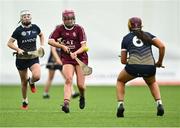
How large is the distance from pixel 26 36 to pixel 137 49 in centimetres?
372

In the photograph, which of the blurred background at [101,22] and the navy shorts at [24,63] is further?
the blurred background at [101,22]

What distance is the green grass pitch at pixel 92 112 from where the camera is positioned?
50.7 ft

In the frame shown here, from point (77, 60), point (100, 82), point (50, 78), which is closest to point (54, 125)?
point (77, 60)

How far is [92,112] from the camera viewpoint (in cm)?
1825

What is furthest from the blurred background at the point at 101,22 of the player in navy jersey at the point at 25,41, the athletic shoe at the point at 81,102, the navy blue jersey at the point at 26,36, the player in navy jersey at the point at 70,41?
the player in navy jersey at the point at 70,41

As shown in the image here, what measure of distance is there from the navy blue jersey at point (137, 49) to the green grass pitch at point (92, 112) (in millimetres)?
1163

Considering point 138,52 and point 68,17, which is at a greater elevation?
point 68,17

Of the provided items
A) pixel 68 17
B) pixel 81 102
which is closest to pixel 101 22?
pixel 81 102

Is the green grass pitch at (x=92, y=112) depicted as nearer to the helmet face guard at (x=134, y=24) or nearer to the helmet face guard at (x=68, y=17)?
the helmet face guard at (x=134, y=24)

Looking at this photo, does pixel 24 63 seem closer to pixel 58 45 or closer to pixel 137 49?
pixel 58 45

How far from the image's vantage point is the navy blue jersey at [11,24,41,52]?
19.4 m

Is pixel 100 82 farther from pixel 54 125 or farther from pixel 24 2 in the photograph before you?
pixel 54 125

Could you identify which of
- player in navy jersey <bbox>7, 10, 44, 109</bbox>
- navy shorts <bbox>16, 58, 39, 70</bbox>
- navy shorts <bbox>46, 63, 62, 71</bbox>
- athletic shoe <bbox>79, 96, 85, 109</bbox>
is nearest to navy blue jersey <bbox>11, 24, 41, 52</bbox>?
player in navy jersey <bbox>7, 10, 44, 109</bbox>

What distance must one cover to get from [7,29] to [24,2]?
55.0 inches
